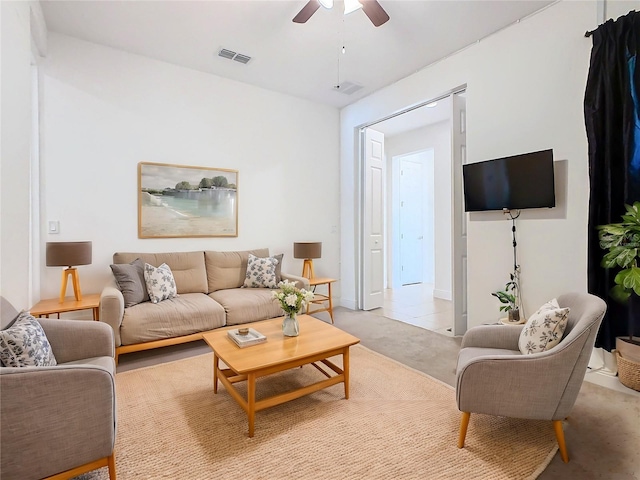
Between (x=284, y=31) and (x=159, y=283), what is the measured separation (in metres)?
2.72

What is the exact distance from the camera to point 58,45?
127 inches

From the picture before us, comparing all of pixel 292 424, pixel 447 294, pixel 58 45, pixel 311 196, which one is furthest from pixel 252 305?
pixel 447 294

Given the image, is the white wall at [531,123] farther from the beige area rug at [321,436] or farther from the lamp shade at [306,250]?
the lamp shade at [306,250]

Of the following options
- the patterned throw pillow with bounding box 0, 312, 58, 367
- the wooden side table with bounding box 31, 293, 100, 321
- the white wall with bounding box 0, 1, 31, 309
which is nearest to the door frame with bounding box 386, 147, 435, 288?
the wooden side table with bounding box 31, 293, 100, 321

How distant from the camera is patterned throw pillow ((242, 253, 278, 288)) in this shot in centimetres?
393

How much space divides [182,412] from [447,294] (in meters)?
4.67

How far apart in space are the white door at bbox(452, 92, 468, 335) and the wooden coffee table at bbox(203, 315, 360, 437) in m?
1.85

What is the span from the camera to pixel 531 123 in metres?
2.93

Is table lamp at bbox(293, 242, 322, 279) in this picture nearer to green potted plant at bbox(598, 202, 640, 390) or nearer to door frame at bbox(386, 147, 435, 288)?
door frame at bbox(386, 147, 435, 288)

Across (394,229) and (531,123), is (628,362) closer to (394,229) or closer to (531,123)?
(531,123)

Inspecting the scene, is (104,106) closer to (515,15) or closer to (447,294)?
(515,15)

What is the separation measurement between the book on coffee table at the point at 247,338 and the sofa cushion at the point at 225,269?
1574mm

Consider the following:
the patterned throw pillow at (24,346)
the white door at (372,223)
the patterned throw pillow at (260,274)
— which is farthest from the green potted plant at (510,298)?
the patterned throw pillow at (24,346)

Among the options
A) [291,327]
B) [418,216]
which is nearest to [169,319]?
[291,327]
